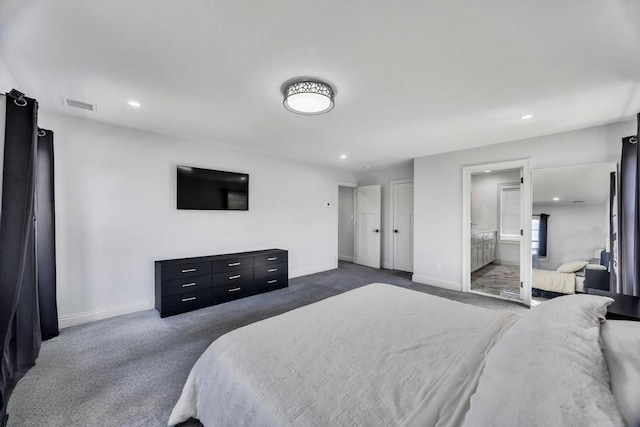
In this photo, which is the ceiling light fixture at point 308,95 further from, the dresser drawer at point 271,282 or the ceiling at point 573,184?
the ceiling at point 573,184

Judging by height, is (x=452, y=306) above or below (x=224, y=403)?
above

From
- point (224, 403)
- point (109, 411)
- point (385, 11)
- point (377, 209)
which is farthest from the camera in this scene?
point (377, 209)

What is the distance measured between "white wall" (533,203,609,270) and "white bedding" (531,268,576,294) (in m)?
0.08

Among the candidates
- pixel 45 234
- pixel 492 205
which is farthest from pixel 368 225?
pixel 45 234

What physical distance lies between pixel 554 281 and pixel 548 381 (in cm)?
335

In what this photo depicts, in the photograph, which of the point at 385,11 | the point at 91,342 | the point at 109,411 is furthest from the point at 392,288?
the point at 91,342

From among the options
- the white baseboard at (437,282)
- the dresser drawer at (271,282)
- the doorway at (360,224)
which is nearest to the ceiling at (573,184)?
the white baseboard at (437,282)

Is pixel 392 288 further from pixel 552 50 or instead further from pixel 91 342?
pixel 91 342

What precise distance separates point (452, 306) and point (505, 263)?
4026 millimetres

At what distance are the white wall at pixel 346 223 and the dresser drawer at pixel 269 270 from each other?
2.82 meters

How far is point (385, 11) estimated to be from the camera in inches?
53.1

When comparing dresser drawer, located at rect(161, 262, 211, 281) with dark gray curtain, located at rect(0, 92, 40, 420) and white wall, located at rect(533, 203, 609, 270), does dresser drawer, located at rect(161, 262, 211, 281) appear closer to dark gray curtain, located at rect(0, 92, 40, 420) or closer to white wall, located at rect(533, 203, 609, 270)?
dark gray curtain, located at rect(0, 92, 40, 420)

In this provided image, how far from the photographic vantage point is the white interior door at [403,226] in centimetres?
546

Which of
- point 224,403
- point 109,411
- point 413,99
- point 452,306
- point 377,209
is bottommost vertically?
point 109,411
